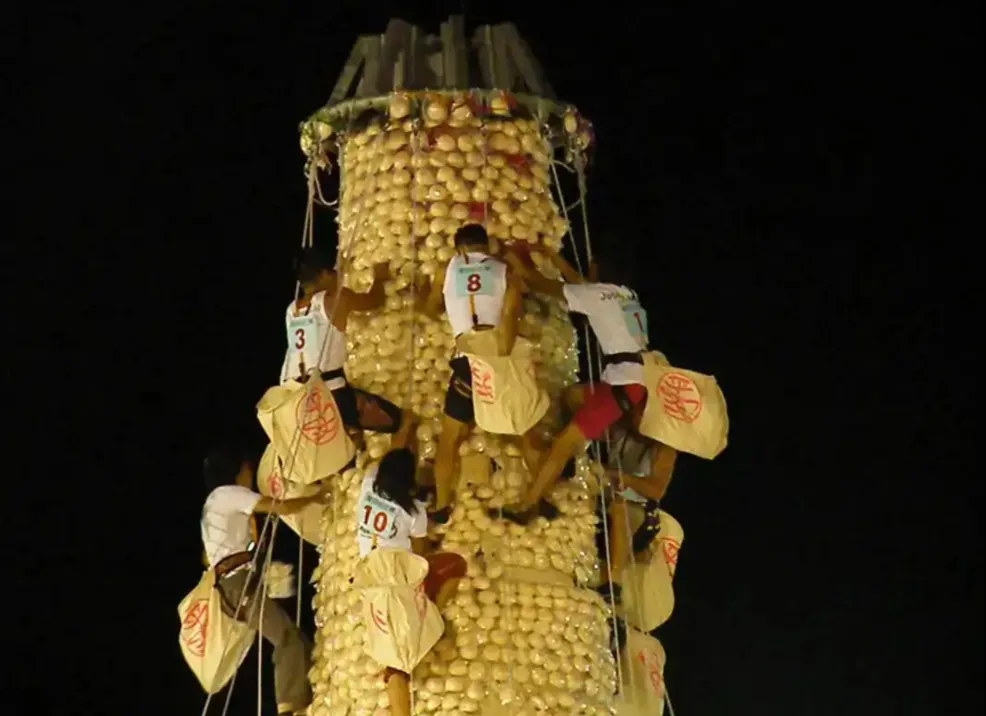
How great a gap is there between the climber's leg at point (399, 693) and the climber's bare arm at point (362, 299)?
90cm

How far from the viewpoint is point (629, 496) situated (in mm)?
4172

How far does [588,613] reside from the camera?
395 centimetres

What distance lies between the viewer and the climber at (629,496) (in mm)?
4102

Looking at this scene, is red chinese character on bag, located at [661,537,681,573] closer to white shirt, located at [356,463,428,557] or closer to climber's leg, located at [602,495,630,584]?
climber's leg, located at [602,495,630,584]

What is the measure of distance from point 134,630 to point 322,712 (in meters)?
2.13

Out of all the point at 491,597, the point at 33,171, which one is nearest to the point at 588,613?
the point at 491,597

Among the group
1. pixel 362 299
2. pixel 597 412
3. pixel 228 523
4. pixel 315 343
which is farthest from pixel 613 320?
pixel 228 523

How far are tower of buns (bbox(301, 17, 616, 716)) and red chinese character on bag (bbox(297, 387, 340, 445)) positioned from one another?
16 centimetres

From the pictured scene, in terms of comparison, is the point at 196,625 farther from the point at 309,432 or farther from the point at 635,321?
the point at 635,321

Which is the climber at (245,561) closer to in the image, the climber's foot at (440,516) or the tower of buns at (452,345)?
the tower of buns at (452,345)

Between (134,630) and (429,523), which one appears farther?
(134,630)

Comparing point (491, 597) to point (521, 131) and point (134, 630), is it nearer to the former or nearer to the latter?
point (521, 131)

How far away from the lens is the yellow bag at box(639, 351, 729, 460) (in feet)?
13.2

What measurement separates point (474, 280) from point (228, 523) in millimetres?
928
